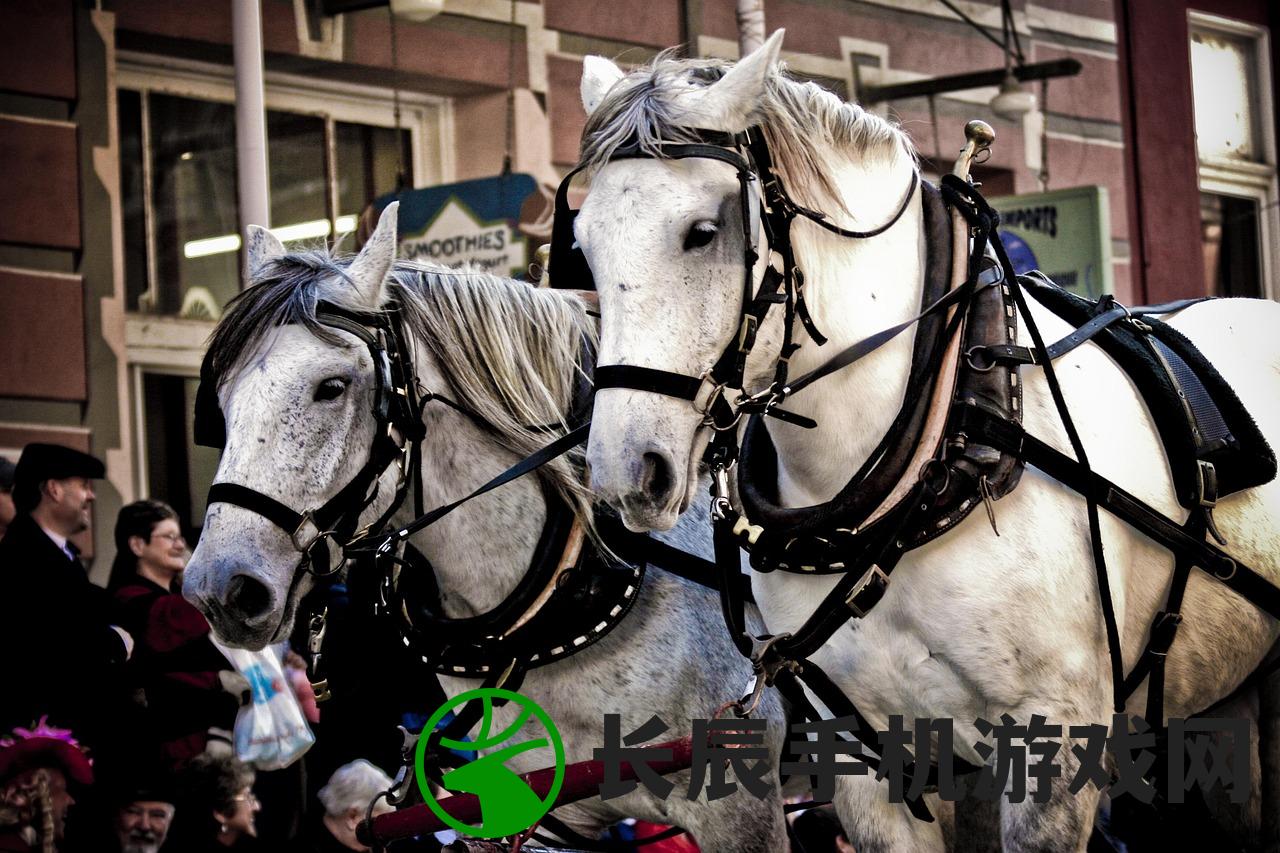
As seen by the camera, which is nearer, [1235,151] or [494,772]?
[494,772]

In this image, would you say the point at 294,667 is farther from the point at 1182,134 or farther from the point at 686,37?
the point at 1182,134

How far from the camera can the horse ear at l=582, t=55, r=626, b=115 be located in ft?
10.1

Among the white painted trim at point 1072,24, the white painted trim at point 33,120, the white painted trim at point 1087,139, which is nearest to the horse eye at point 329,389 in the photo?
the white painted trim at point 33,120

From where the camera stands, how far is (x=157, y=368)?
7191 millimetres

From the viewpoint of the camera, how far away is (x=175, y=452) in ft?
23.9

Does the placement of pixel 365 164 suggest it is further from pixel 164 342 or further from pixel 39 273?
pixel 39 273

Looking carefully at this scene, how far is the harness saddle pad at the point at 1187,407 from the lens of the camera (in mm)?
3113

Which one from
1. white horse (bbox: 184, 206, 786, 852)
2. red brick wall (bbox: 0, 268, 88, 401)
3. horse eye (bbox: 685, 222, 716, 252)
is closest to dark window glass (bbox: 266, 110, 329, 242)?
red brick wall (bbox: 0, 268, 88, 401)

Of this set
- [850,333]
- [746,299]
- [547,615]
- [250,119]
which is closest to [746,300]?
[746,299]

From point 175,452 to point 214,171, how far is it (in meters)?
1.22

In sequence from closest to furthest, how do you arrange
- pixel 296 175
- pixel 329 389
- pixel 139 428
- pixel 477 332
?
pixel 329 389, pixel 477 332, pixel 139 428, pixel 296 175

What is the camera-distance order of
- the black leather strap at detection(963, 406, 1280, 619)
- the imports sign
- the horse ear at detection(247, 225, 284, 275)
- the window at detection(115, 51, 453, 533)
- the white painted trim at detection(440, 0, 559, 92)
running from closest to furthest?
the black leather strap at detection(963, 406, 1280, 619) < the horse ear at detection(247, 225, 284, 275) < the window at detection(115, 51, 453, 533) < the white painted trim at detection(440, 0, 559, 92) < the imports sign

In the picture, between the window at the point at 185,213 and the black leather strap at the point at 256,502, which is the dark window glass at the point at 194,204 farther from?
the black leather strap at the point at 256,502

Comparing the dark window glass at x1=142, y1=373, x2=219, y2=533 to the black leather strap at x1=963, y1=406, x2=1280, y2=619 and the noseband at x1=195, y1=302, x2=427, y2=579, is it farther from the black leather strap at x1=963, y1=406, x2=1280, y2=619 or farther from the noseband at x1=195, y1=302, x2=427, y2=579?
the black leather strap at x1=963, y1=406, x2=1280, y2=619
